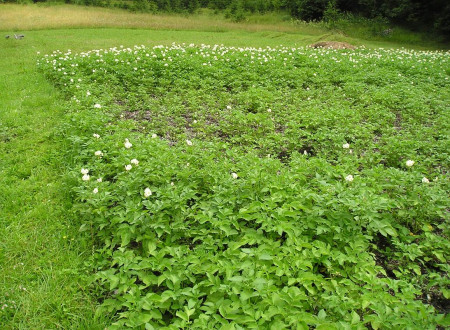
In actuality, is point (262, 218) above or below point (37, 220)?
above

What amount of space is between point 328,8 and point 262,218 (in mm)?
30531

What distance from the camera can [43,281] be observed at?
2.77 m

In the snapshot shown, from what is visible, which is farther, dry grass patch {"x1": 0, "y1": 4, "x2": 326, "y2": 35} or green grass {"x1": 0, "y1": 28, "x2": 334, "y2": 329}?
dry grass patch {"x1": 0, "y1": 4, "x2": 326, "y2": 35}

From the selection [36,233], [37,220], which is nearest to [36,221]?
[37,220]

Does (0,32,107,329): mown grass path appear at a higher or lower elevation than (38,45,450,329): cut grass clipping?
lower

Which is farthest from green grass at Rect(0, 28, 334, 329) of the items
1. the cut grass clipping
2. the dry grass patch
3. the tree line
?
the tree line

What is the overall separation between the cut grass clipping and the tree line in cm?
2369

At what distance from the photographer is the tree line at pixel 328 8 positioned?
24516mm

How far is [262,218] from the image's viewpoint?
282cm

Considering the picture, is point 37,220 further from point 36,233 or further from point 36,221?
point 36,233

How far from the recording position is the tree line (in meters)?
24.5

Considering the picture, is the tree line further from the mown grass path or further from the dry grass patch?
the mown grass path

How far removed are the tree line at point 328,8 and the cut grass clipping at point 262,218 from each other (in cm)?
2369

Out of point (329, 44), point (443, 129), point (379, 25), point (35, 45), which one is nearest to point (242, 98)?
point (443, 129)
